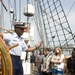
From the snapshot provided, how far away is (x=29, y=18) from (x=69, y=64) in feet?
17.1

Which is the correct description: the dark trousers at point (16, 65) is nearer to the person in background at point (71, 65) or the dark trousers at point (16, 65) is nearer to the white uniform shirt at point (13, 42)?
the white uniform shirt at point (13, 42)

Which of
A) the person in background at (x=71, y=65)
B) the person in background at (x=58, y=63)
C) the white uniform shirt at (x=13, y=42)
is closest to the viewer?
the white uniform shirt at (x=13, y=42)

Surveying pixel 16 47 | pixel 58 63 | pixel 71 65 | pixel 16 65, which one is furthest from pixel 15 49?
pixel 58 63

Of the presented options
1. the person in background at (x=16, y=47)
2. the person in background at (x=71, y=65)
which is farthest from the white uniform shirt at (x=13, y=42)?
the person in background at (x=71, y=65)

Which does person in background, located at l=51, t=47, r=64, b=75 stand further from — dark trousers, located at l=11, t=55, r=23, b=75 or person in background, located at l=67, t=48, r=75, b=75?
dark trousers, located at l=11, t=55, r=23, b=75

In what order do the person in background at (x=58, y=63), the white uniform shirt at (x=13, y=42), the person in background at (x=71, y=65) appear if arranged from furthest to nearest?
1. the person in background at (x=58, y=63)
2. the person in background at (x=71, y=65)
3. the white uniform shirt at (x=13, y=42)

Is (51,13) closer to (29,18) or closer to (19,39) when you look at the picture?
(29,18)

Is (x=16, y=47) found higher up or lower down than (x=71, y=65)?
higher up

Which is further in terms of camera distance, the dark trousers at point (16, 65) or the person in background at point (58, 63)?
the person in background at point (58, 63)

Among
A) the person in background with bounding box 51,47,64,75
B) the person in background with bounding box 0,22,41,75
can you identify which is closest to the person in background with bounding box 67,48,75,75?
the person in background with bounding box 0,22,41,75

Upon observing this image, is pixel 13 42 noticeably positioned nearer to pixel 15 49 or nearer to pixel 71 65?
pixel 15 49

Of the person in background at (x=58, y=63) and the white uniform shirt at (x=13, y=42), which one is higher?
the white uniform shirt at (x=13, y=42)

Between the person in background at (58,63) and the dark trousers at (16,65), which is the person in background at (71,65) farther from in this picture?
the person in background at (58,63)

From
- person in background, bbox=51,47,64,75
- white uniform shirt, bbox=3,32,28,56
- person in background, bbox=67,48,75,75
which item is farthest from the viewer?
person in background, bbox=51,47,64,75
